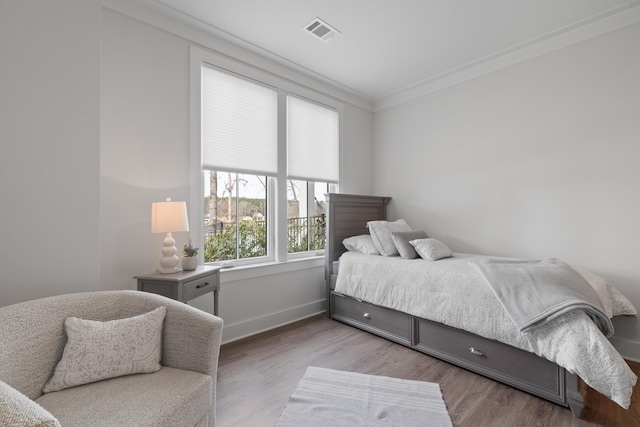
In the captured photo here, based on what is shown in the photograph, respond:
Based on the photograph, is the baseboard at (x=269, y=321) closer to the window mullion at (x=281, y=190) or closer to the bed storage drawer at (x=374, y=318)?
the bed storage drawer at (x=374, y=318)

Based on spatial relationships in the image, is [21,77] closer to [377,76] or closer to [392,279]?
[392,279]

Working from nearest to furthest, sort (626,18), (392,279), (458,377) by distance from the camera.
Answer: (458,377) < (626,18) < (392,279)

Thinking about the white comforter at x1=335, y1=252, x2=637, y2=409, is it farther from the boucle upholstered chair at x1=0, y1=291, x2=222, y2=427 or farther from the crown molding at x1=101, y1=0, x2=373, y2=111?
the crown molding at x1=101, y1=0, x2=373, y2=111

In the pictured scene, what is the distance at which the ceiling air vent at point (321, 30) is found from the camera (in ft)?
8.17

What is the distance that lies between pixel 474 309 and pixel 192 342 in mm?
1901

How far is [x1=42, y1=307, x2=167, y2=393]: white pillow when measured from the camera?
1.17m

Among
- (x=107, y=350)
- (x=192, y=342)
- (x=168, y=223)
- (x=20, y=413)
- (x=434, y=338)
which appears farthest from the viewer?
(x=434, y=338)

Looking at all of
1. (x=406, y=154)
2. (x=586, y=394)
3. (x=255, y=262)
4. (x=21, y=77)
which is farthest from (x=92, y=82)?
(x=586, y=394)

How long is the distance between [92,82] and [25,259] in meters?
1.01

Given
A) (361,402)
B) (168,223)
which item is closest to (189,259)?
(168,223)

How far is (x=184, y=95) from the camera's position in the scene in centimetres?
251

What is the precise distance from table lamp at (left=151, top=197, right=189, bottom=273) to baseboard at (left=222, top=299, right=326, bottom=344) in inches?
36.0

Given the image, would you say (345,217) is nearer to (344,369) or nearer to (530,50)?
(344,369)

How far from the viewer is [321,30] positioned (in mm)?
2594
